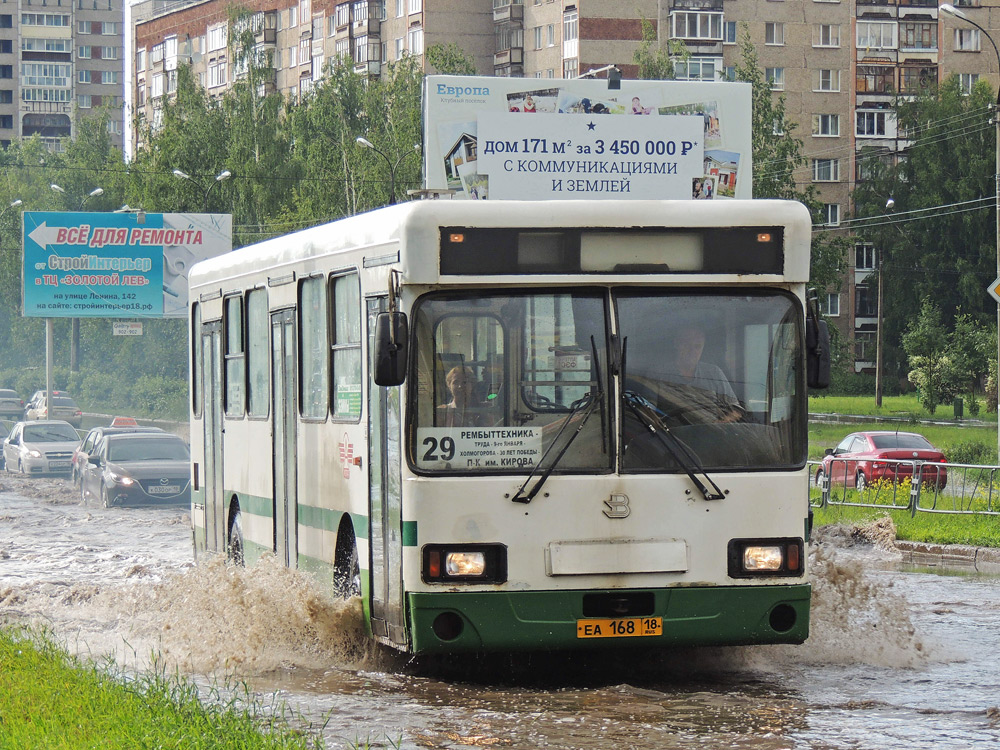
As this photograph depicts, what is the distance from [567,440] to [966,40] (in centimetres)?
8598

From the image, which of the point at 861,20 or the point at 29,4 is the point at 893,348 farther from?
the point at 29,4

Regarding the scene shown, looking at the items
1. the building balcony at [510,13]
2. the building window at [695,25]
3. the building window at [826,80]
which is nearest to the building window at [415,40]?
the building balcony at [510,13]

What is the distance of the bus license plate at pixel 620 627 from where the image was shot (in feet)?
28.8

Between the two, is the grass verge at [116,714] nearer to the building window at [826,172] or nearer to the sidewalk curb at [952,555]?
the sidewalk curb at [952,555]

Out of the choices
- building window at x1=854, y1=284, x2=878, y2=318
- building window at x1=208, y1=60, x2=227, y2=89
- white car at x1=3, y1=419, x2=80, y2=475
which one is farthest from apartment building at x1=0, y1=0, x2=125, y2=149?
white car at x1=3, y1=419, x2=80, y2=475

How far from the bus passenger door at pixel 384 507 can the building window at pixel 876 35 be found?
270 feet

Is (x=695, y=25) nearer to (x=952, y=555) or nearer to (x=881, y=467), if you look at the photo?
(x=881, y=467)

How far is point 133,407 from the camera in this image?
7431 centimetres

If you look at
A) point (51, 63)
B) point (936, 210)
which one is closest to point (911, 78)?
point (936, 210)

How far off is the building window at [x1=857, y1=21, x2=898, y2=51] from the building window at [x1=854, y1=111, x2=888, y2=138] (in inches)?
134

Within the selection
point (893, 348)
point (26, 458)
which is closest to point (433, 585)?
point (26, 458)

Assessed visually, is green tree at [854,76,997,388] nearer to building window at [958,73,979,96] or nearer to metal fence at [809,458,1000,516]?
building window at [958,73,979,96]

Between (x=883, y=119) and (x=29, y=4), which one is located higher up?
(x=29, y=4)

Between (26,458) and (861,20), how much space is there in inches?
2369
